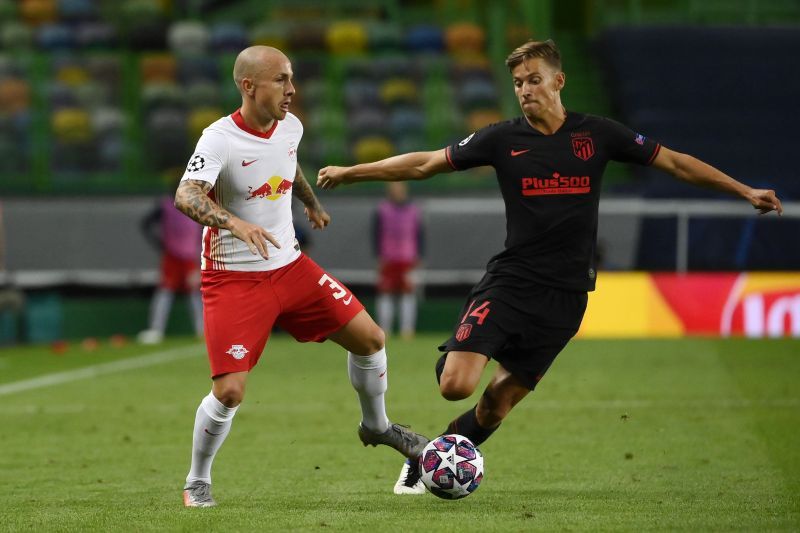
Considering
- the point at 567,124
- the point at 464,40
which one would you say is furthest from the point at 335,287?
→ the point at 464,40

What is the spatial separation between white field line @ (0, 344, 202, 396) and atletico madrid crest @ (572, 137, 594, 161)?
275 inches

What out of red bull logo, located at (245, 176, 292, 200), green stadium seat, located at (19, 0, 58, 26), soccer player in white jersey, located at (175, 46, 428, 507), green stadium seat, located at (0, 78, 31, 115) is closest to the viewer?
soccer player in white jersey, located at (175, 46, 428, 507)

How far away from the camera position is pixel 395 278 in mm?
17859

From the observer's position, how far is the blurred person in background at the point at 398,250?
17750 mm

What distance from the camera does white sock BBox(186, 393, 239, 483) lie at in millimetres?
6633

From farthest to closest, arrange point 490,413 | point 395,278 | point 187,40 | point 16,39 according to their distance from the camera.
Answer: point 16,39
point 187,40
point 395,278
point 490,413

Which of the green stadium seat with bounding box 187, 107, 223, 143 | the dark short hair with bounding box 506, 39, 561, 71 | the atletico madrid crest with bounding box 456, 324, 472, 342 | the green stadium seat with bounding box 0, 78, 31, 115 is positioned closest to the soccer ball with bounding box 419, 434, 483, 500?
the atletico madrid crest with bounding box 456, 324, 472, 342

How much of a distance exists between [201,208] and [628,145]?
6.89ft

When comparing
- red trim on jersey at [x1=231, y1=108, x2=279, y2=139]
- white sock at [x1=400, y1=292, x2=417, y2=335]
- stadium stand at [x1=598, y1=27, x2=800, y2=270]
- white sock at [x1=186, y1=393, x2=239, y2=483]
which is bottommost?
white sock at [x1=400, y1=292, x2=417, y2=335]

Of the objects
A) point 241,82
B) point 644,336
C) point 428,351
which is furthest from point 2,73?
point 241,82

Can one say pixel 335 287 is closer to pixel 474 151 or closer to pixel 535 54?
pixel 474 151

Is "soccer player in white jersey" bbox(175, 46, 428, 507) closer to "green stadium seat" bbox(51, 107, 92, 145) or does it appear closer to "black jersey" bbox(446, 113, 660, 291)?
"black jersey" bbox(446, 113, 660, 291)

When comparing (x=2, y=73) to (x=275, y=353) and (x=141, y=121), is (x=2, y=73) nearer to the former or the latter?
(x=141, y=121)

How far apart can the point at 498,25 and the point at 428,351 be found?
8.13m
